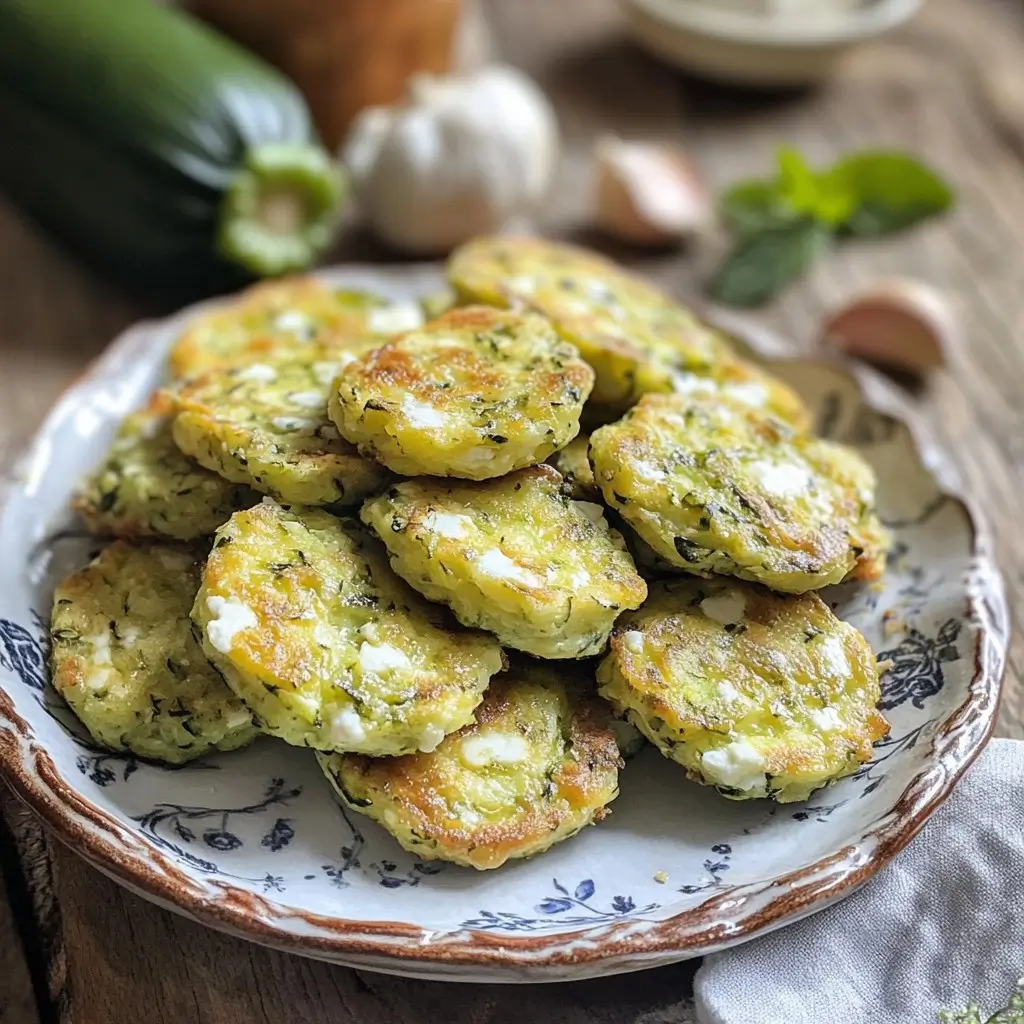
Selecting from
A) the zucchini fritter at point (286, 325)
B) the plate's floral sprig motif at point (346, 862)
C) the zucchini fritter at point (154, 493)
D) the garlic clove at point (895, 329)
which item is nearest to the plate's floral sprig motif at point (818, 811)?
the plate's floral sprig motif at point (346, 862)

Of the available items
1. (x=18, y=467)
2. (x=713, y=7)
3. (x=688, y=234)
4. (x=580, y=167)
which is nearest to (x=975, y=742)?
(x=18, y=467)

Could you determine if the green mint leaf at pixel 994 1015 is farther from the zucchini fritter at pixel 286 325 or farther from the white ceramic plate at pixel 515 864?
the zucchini fritter at pixel 286 325

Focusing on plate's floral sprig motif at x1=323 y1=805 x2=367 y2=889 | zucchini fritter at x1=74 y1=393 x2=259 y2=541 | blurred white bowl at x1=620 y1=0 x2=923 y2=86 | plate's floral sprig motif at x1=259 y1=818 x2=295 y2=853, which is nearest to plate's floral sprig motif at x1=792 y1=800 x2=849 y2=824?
plate's floral sprig motif at x1=323 y1=805 x2=367 y2=889

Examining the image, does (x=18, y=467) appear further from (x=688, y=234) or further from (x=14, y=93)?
(x=688, y=234)

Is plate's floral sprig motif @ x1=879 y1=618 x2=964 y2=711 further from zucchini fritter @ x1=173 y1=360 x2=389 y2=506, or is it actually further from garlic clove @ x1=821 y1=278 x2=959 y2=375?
garlic clove @ x1=821 y1=278 x2=959 y2=375

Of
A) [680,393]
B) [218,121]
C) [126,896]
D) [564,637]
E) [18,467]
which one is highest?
[680,393]

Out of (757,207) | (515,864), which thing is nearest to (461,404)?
(515,864)
